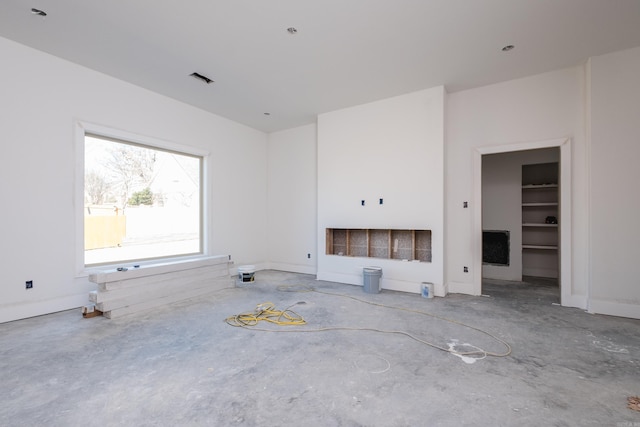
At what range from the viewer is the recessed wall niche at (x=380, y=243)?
16.0 feet

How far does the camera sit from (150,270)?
3.89 meters

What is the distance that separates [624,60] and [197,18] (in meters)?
5.24

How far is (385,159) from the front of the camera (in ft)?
16.5

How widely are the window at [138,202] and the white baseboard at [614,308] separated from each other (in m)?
6.34

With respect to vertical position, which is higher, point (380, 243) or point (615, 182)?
point (615, 182)

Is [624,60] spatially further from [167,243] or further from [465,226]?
[167,243]

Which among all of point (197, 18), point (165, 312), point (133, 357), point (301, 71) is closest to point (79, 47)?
point (197, 18)

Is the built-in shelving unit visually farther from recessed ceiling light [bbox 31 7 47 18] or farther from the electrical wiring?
recessed ceiling light [bbox 31 7 47 18]

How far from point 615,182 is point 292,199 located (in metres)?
5.41

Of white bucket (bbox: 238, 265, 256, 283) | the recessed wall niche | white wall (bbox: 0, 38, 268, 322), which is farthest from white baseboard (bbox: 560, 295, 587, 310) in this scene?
white wall (bbox: 0, 38, 268, 322)

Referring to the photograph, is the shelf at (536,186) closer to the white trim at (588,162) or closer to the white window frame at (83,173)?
the white trim at (588,162)

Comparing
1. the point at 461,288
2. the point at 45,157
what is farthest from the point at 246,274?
the point at 461,288

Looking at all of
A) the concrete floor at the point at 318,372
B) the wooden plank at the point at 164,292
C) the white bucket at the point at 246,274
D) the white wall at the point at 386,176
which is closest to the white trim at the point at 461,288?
the white wall at the point at 386,176

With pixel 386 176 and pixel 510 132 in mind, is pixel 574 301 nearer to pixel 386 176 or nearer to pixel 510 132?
pixel 510 132
